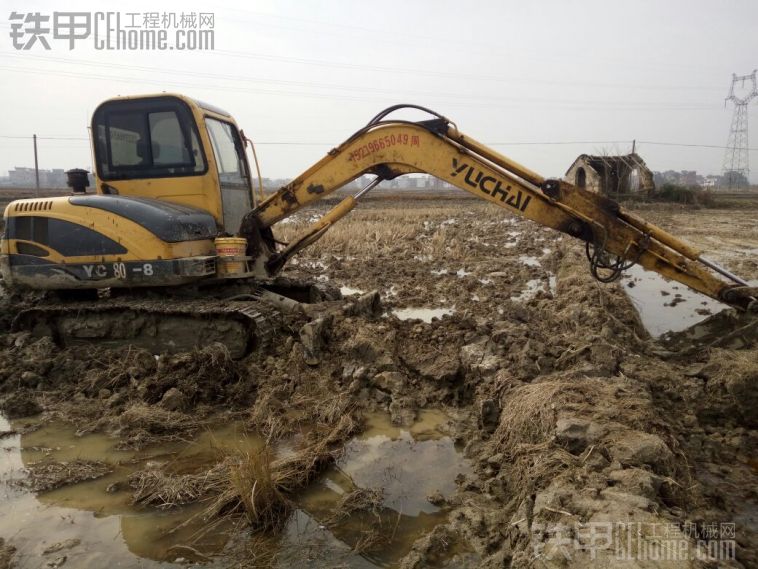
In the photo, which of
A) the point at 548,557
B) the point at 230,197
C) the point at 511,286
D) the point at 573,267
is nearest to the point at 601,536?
the point at 548,557

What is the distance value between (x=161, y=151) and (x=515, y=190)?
13.1 ft

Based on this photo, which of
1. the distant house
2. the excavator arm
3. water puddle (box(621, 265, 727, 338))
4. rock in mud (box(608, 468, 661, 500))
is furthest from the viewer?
the distant house

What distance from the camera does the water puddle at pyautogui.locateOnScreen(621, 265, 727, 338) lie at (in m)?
6.93

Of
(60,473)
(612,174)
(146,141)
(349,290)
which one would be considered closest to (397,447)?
(60,473)

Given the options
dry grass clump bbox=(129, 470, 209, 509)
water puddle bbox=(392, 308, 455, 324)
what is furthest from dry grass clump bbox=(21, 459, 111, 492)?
water puddle bbox=(392, 308, 455, 324)

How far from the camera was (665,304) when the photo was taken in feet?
26.1

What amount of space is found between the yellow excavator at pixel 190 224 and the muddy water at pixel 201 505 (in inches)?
64.1

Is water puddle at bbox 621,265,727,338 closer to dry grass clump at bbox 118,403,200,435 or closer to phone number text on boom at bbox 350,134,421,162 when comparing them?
phone number text on boom at bbox 350,134,421,162

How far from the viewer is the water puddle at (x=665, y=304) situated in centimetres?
693

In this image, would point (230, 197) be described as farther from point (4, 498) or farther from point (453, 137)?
point (4, 498)

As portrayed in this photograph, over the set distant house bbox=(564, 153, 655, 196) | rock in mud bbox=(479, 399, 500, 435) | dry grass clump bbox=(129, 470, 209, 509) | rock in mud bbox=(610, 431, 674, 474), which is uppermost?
distant house bbox=(564, 153, 655, 196)

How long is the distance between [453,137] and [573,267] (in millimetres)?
5714

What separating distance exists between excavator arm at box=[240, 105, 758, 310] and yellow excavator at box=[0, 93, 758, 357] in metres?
0.01

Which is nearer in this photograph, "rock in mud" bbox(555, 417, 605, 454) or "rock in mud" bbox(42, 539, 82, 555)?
"rock in mud" bbox(42, 539, 82, 555)
